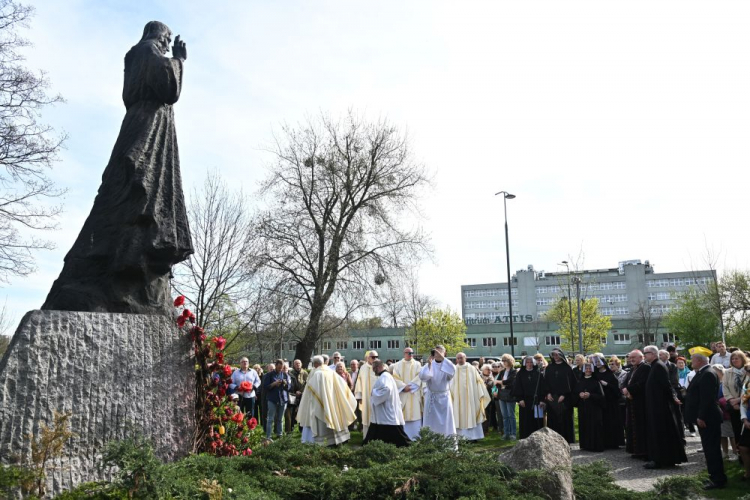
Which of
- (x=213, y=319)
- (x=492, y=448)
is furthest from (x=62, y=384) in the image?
(x=213, y=319)

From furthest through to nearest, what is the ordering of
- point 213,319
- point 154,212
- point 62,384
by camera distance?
point 213,319
point 154,212
point 62,384

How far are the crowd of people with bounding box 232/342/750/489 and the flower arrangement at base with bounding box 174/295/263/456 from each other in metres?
2.68

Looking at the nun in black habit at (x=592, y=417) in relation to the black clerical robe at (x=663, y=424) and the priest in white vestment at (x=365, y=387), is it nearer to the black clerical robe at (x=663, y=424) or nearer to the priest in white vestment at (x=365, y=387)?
the black clerical robe at (x=663, y=424)

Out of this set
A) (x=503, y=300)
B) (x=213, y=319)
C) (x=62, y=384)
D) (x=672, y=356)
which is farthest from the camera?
(x=503, y=300)

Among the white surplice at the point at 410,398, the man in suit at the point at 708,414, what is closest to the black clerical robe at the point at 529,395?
the white surplice at the point at 410,398

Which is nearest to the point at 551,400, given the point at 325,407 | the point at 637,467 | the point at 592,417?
the point at 592,417

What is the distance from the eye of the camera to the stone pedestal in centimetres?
468

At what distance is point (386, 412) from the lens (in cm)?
1248

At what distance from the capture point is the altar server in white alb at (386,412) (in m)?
12.3

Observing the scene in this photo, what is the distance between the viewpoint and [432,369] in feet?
43.8

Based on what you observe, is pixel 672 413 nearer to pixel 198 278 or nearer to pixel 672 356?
pixel 672 356

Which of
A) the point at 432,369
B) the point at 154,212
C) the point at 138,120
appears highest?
the point at 138,120

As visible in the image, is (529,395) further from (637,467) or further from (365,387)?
(365,387)

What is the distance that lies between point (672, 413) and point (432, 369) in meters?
4.86
